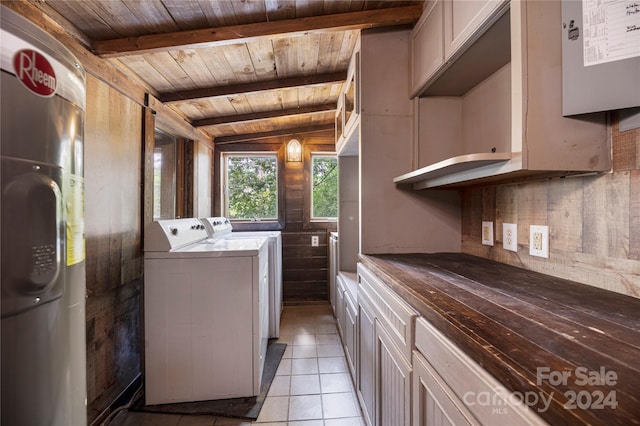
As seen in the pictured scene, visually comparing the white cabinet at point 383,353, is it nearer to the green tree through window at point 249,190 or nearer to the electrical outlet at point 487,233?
the electrical outlet at point 487,233

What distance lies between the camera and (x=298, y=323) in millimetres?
2857

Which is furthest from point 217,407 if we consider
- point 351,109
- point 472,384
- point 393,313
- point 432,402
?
point 351,109

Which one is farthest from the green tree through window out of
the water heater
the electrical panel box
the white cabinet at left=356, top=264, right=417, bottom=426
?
the electrical panel box

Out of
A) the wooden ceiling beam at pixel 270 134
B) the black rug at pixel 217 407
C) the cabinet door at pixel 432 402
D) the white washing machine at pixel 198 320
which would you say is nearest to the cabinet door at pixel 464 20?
the cabinet door at pixel 432 402

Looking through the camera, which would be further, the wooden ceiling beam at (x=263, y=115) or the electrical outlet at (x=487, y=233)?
the wooden ceiling beam at (x=263, y=115)

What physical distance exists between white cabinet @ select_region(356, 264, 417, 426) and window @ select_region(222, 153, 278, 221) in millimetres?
2137

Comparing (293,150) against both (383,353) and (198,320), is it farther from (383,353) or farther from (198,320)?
(383,353)

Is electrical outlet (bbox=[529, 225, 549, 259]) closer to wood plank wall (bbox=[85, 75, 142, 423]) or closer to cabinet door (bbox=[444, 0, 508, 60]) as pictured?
cabinet door (bbox=[444, 0, 508, 60])

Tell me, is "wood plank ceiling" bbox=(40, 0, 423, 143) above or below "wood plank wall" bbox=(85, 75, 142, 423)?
above

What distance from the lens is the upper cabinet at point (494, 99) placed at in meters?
0.85

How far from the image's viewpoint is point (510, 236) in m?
1.26

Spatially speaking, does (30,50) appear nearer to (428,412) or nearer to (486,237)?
(428,412)

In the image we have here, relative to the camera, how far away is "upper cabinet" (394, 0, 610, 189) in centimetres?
85

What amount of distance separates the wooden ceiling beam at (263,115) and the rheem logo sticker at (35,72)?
2.18m
